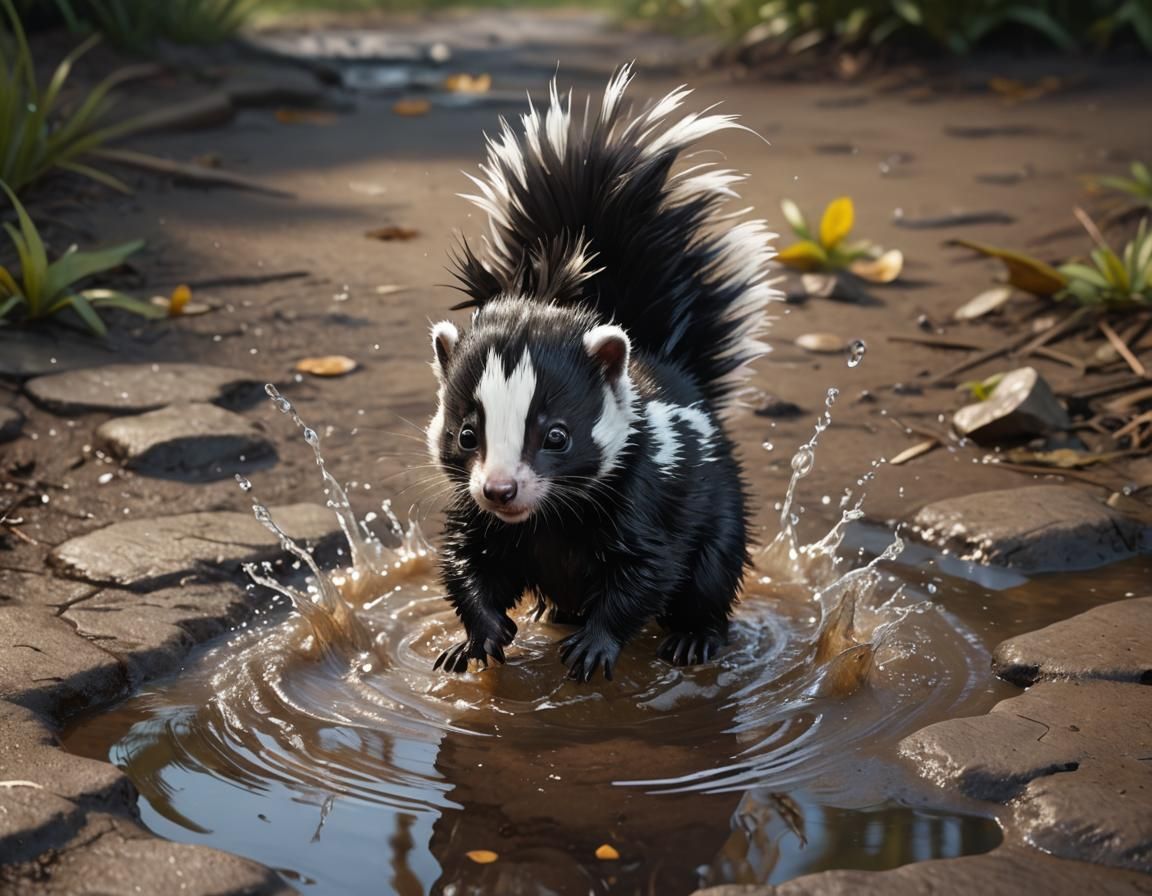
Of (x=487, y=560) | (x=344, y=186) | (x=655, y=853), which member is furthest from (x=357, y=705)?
(x=344, y=186)

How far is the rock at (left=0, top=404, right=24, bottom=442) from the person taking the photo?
4.73m

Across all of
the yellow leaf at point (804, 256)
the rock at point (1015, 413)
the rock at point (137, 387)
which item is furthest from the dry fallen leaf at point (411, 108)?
the rock at point (1015, 413)

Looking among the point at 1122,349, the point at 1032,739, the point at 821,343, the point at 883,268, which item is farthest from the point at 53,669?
the point at 883,268

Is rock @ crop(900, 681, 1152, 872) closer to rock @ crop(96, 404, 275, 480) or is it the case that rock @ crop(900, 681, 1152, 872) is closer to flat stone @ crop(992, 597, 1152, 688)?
flat stone @ crop(992, 597, 1152, 688)

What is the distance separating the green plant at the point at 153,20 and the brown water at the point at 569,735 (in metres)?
6.56

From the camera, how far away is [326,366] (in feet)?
18.0

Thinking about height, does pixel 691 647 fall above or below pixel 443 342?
→ below

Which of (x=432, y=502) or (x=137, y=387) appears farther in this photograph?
(x=137, y=387)

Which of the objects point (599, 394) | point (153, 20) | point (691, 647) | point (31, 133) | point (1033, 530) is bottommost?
point (691, 647)

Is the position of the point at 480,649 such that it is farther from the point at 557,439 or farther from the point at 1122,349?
the point at 1122,349

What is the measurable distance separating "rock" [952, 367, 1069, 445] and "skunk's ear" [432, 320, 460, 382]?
228cm

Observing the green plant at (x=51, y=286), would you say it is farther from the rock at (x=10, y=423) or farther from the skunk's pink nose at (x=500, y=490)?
the skunk's pink nose at (x=500, y=490)

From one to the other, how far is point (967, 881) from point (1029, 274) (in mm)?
3806

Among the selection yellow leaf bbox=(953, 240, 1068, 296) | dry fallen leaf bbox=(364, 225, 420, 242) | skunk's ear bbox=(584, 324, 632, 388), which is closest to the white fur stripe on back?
skunk's ear bbox=(584, 324, 632, 388)
